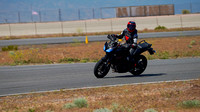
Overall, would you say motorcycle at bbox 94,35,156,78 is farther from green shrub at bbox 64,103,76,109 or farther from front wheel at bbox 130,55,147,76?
green shrub at bbox 64,103,76,109

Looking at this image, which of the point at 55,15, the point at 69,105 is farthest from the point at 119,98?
the point at 55,15

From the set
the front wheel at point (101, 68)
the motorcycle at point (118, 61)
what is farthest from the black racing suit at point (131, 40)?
the front wheel at point (101, 68)

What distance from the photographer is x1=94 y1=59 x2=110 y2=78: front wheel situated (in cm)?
1162

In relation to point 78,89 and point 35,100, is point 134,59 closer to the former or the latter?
point 78,89

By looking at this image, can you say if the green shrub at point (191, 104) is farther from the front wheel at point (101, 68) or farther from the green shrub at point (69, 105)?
the front wheel at point (101, 68)

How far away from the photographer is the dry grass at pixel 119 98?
307 inches

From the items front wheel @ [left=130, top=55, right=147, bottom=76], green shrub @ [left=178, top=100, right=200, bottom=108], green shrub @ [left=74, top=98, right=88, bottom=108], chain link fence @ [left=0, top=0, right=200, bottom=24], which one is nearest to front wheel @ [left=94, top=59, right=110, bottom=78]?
front wheel @ [left=130, top=55, right=147, bottom=76]

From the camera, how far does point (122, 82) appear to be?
11.3 metres

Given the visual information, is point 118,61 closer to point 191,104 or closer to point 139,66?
point 139,66

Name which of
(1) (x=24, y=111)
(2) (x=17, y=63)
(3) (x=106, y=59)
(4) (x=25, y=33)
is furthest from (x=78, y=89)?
(4) (x=25, y=33)

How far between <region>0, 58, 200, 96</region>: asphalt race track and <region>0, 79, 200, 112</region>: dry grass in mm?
870

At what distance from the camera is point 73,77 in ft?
41.3

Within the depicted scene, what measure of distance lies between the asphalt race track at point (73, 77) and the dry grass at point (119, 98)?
87cm

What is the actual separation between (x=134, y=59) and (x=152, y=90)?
2.76m
